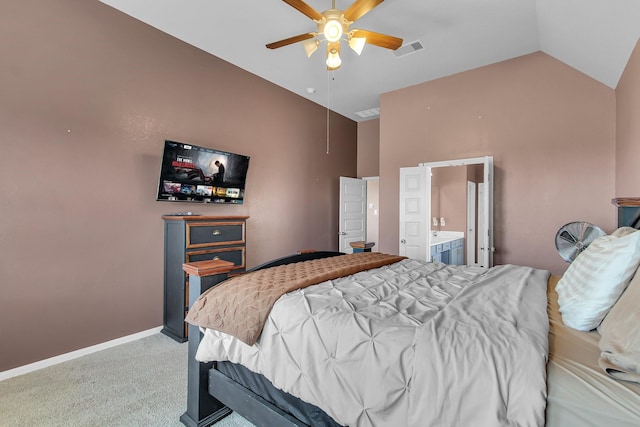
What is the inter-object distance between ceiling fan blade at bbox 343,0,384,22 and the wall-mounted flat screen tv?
6.96 ft

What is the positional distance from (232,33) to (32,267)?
297cm

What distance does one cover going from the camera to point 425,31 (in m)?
3.31

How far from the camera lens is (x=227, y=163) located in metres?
3.86

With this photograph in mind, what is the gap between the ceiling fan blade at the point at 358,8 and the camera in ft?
7.34

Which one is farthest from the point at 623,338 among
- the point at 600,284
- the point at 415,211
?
the point at 415,211

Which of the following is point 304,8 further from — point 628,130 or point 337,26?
point 628,130

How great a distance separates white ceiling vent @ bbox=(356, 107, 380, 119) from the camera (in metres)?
5.73

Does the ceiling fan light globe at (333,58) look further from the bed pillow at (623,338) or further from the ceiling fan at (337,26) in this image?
the bed pillow at (623,338)

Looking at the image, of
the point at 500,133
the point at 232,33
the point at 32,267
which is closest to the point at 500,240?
the point at 500,133

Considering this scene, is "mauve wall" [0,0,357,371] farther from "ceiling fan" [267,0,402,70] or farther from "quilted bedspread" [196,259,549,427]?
"quilted bedspread" [196,259,549,427]

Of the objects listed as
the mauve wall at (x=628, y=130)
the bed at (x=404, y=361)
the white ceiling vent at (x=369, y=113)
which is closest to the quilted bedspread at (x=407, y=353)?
the bed at (x=404, y=361)

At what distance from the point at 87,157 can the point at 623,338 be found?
3.75m

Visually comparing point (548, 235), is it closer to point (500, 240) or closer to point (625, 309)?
point (500, 240)

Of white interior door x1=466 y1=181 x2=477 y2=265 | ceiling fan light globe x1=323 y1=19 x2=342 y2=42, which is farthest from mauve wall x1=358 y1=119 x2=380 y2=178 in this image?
ceiling fan light globe x1=323 y1=19 x2=342 y2=42
